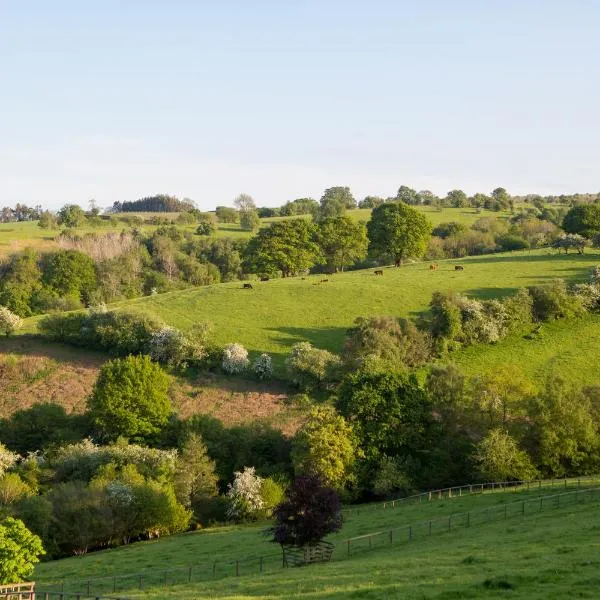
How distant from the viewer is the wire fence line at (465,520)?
4509cm

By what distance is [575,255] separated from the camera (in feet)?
390

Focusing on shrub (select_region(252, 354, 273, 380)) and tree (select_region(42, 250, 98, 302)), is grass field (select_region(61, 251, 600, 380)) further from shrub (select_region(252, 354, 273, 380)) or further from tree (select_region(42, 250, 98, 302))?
tree (select_region(42, 250, 98, 302))

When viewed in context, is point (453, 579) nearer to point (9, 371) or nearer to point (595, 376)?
point (595, 376)

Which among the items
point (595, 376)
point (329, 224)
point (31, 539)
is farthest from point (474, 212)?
point (31, 539)

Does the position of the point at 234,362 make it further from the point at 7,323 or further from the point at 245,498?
the point at 7,323

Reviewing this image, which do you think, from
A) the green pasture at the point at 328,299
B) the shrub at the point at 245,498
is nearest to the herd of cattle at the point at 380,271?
the green pasture at the point at 328,299

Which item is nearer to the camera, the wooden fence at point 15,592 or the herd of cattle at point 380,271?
the wooden fence at point 15,592

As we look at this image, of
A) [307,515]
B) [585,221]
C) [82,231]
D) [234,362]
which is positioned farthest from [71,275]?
[307,515]

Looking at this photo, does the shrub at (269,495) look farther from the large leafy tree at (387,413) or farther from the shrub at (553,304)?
the shrub at (553,304)

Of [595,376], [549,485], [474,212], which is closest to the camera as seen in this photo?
[549,485]

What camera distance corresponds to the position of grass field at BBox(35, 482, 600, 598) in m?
31.7

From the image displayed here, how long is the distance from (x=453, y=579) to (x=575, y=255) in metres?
95.7

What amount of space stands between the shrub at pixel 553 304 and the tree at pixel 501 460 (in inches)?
1393

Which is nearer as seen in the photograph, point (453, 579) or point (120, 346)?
point (453, 579)
